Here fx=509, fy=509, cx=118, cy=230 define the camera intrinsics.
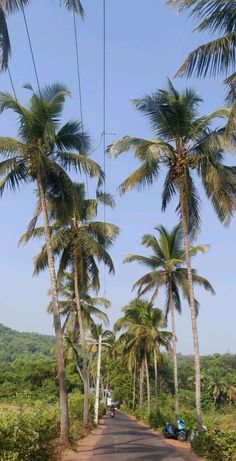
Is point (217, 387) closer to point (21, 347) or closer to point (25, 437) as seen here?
point (25, 437)

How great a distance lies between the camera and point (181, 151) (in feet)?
61.3

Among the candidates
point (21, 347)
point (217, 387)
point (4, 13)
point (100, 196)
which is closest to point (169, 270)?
point (100, 196)

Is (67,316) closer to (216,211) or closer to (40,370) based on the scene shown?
(216,211)

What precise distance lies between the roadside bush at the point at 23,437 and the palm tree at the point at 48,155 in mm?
4206

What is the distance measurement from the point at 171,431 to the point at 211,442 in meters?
9.81

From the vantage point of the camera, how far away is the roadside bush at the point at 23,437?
8375 millimetres

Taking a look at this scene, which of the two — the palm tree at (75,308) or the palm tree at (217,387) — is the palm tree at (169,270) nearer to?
the palm tree at (75,308)

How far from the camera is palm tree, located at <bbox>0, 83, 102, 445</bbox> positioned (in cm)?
1612

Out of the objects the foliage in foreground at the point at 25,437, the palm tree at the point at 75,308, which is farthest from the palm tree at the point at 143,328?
the foliage in foreground at the point at 25,437

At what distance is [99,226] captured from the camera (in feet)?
79.9

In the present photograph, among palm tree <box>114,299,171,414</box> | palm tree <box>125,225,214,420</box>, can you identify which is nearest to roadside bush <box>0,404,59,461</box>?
palm tree <box>125,225,214,420</box>

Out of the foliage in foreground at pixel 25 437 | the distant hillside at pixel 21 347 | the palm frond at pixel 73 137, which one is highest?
the distant hillside at pixel 21 347

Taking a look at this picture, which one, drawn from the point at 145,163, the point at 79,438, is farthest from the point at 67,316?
the point at 145,163

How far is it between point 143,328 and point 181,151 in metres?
25.3
